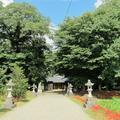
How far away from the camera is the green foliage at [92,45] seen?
1836 inches

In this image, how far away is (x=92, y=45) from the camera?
48.8 m

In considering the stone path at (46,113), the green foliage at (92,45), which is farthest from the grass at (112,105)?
the green foliage at (92,45)

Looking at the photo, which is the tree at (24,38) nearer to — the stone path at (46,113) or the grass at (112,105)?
the grass at (112,105)

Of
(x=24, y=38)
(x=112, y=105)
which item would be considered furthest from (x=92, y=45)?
(x=24, y=38)

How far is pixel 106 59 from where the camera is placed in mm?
46281

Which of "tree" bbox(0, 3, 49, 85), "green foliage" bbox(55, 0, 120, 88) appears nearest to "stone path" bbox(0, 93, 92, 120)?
"green foliage" bbox(55, 0, 120, 88)

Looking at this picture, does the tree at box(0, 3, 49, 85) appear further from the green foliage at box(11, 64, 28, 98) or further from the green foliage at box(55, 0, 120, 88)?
the green foliage at box(11, 64, 28, 98)

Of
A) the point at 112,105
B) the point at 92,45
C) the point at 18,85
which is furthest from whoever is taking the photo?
the point at 92,45

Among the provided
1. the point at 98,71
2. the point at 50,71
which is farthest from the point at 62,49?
the point at 50,71

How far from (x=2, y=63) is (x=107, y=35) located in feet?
76.6

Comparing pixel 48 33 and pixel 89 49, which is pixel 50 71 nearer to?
pixel 48 33

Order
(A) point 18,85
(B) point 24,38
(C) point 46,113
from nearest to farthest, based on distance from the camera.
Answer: (C) point 46,113
(A) point 18,85
(B) point 24,38

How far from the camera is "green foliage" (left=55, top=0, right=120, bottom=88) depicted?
153 feet

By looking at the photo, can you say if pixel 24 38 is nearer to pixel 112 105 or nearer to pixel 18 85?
pixel 18 85
